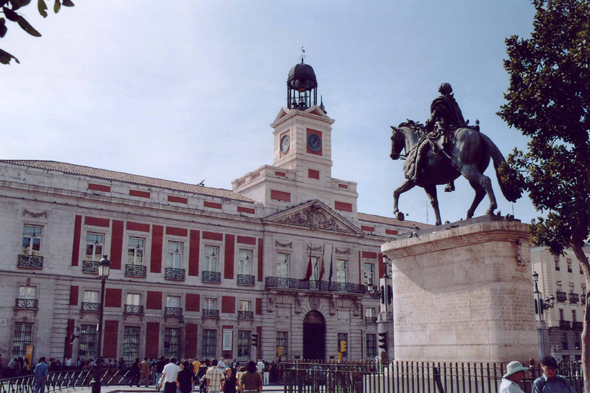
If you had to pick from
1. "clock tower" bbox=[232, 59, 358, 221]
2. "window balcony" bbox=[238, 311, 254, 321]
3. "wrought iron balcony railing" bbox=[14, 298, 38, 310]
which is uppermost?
"clock tower" bbox=[232, 59, 358, 221]

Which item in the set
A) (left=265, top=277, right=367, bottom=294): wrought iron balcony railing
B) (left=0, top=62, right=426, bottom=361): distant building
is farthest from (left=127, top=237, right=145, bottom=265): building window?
(left=265, top=277, right=367, bottom=294): wrought iron balcony railing

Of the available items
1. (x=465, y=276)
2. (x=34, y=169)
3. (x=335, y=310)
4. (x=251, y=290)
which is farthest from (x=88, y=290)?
(x=465, y=276)

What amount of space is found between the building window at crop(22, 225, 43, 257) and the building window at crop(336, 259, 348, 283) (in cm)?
1982

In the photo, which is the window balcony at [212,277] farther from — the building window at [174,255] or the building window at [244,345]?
the building window at [244,345]

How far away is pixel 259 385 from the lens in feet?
35.4

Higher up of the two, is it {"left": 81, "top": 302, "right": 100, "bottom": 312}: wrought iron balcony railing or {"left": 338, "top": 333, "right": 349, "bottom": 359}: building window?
{"left": 81, "top": 302, "right": 100, "bottom": 312}: wrought iron balcony railing

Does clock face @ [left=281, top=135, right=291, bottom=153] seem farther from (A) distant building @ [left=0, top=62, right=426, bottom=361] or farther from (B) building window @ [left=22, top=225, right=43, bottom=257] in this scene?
(B) building window @ [left=22, top=225, right=43, bottom=257]

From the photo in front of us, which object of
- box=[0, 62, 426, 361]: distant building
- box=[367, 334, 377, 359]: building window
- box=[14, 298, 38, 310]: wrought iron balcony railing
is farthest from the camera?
box=[367, 334, 377, 359]: building window

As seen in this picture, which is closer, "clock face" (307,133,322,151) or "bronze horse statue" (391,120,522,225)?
"bronze horse statue" (391,120,522,225)

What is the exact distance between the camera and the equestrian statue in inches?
403

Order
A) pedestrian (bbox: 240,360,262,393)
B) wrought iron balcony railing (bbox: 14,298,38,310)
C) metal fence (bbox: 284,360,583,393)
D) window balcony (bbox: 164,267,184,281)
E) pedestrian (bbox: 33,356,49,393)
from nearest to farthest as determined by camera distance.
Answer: metal fence (bbox: 284,360,583,393)
pedestrian (bbox: 240,360,262,393)
pedestrian (bbox: 33,356,49,393)
wrought iron balcony railing (bbox: 14,298,38,310)
window balcony (bbox: 164,267,184,281)

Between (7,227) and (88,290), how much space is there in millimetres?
5365

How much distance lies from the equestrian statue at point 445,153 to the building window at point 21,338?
25848 millimetres

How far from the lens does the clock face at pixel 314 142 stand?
44750mm
